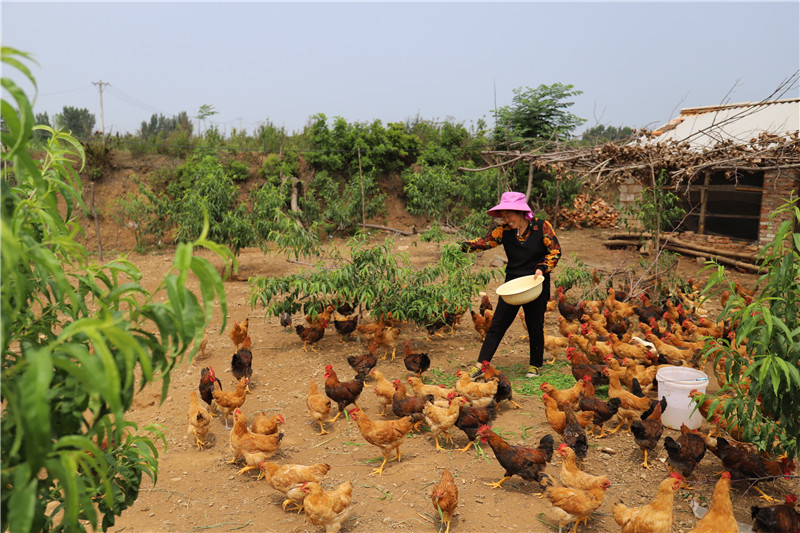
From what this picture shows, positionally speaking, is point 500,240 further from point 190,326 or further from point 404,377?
point 190,326

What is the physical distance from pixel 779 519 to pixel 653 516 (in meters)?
0.74

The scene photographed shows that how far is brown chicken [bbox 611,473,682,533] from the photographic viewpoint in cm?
354

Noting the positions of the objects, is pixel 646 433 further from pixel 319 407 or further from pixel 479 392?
pixel 319 407

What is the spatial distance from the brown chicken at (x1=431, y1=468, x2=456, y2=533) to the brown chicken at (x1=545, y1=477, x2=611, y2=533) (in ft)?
2.30

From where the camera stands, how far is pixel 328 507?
3758 mm

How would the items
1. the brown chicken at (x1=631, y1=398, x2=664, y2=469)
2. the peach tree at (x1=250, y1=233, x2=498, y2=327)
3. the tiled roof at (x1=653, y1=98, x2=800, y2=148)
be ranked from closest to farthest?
the brown chicken at (x1=631, y1=398, x2=664, y2=469) < the peach tree at (x1=250, y1=233, x2=498, y2=327) < the tiled roof at (x1=653, y1=98, x2=800, y2=148)

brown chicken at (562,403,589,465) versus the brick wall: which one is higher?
the brick wall

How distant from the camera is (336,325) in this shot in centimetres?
807

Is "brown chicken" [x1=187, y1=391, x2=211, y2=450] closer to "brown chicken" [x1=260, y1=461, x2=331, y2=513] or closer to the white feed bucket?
"brown chicken" [x1=260, y1=461, x2=331, y2=513]

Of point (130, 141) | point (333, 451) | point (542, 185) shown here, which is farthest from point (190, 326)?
point (130, 141)

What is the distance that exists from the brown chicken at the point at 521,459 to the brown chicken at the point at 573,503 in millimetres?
439

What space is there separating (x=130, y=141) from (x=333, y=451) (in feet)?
63.3

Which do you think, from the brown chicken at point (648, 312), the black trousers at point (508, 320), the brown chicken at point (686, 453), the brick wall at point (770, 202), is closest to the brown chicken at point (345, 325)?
the black trousers at point (508, 320)

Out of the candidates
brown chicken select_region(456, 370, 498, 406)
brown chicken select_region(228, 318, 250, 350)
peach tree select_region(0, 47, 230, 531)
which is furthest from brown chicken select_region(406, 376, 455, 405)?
peach tree select_region(0, 47, 230, 531)
